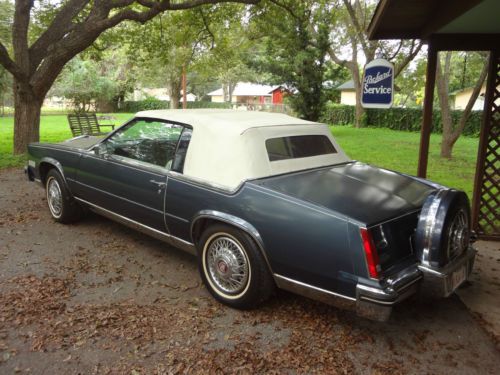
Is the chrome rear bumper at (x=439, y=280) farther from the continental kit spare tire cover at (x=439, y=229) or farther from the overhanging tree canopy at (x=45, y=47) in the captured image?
the overhanging tree canopy at (x=45, y=47)

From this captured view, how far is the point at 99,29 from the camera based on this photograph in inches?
387

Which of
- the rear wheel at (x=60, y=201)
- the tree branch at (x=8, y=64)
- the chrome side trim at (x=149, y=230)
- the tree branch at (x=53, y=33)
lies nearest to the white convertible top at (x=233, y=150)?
the chrome side trim at (x=149, y=230)

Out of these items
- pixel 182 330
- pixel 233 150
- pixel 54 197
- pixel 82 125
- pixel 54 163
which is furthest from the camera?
pixel 82 125

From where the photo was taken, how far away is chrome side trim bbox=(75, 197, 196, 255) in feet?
12.7

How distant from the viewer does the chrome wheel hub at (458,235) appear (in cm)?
313

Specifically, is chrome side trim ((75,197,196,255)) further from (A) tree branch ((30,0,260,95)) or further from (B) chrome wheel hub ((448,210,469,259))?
(A) tree branch ((30,0,260,95))

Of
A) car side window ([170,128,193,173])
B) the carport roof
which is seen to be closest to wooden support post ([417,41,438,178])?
the carport roof

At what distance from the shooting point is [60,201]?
17.6ft

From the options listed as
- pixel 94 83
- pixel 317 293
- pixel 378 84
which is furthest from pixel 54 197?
pixel 94 83

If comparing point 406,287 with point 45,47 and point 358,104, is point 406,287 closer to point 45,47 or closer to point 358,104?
point 45,47

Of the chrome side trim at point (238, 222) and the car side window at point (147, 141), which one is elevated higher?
the car side window at point (147, 141)

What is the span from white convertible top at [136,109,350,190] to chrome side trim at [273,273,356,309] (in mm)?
838

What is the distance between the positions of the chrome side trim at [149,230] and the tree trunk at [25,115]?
642 centimetres

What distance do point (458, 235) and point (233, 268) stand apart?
5.86 ft
